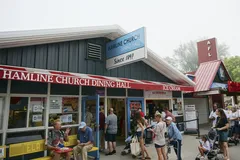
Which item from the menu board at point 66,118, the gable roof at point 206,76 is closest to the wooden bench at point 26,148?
the menu board at point 66,118

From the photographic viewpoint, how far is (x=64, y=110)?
6.48 m

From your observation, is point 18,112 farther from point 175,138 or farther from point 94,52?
point 175,138

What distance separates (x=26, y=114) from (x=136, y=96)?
16.8ft

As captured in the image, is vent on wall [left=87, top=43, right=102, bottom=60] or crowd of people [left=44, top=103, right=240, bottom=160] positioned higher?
vent on wall [left=87, top=43, right=102, bottom=60]

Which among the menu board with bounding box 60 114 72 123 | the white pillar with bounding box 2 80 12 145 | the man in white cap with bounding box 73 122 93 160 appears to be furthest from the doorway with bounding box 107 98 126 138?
the white pillar with bounding box 2 80 12 145

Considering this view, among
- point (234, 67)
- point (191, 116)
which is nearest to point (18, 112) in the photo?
point (191, 116)

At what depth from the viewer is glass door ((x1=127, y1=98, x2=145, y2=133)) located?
8.35 m

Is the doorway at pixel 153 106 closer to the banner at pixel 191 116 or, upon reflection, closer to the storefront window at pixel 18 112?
the banner at pixel 191 116

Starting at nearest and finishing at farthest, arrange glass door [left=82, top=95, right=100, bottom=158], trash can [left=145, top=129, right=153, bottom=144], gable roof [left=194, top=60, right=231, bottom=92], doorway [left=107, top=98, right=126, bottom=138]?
glass door [left=82, top=95, right=100, bottom=158]
trash can [left=145, top=129, right=153, bottom=144]
doorway [left=107, top=98, right=126, bottom=138]
gable roof [left=194, top=60, right=231, bottom=92]

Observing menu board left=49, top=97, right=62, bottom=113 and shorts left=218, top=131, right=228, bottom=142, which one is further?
menu board left=49, top=97, right=62, bottom=113

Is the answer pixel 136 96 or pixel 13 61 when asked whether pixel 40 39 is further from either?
pixel 136 96

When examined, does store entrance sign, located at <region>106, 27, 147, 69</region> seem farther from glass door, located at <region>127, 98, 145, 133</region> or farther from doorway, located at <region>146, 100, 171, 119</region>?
doorway, located at <region>146, 100, 171, 119</region>

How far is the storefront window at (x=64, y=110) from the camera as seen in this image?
616 centimetres

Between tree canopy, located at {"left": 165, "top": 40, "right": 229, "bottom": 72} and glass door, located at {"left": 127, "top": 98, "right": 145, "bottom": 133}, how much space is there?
117 ft
